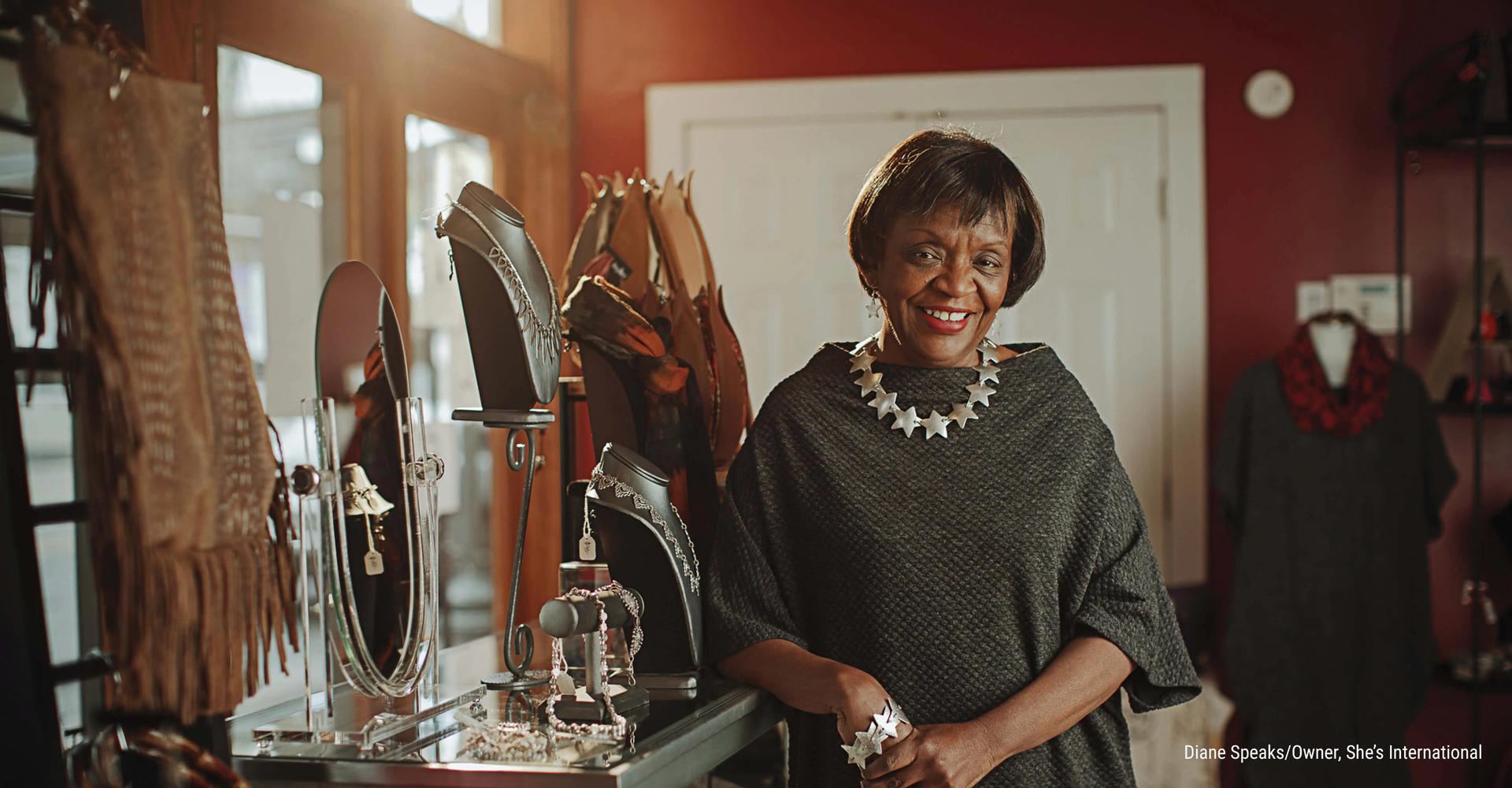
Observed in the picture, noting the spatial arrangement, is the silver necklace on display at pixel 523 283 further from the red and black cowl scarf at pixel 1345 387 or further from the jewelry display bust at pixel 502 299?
the red and black cowl scarf at pixel 1345 387

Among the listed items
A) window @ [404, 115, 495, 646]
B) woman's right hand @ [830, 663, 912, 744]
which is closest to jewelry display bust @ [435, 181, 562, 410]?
woman's right hand @ [830, 663, 912, 744]

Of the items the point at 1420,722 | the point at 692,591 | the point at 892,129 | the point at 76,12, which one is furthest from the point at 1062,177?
the point at 76,12

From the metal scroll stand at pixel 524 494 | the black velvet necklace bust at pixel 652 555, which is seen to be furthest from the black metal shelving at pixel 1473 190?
the metal scroll stand at pixel 524 494

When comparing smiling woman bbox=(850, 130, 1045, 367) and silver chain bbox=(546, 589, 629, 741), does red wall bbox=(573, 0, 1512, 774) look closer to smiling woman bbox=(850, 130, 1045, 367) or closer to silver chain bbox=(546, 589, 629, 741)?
smiling woman bbox=(850, 130, 1045, 367)

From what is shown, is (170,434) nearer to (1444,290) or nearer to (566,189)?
(566,189)

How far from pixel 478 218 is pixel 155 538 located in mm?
560

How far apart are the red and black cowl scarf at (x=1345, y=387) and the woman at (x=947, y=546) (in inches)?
82.0

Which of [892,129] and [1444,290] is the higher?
[892,129]

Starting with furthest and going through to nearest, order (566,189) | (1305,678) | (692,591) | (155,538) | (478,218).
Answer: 1. (566,189)
2. (1305,678)
3. (692,591)
4. (478,218)
5. (155,538)

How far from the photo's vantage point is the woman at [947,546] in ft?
5.04

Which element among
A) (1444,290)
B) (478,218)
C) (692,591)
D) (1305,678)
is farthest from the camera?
(1444,290)

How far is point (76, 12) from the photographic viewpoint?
103 centimetres

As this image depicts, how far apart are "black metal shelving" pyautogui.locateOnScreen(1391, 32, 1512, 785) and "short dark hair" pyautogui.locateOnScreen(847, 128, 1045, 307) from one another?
7.12ft

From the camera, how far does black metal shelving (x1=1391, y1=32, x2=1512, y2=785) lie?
338 centimetres
